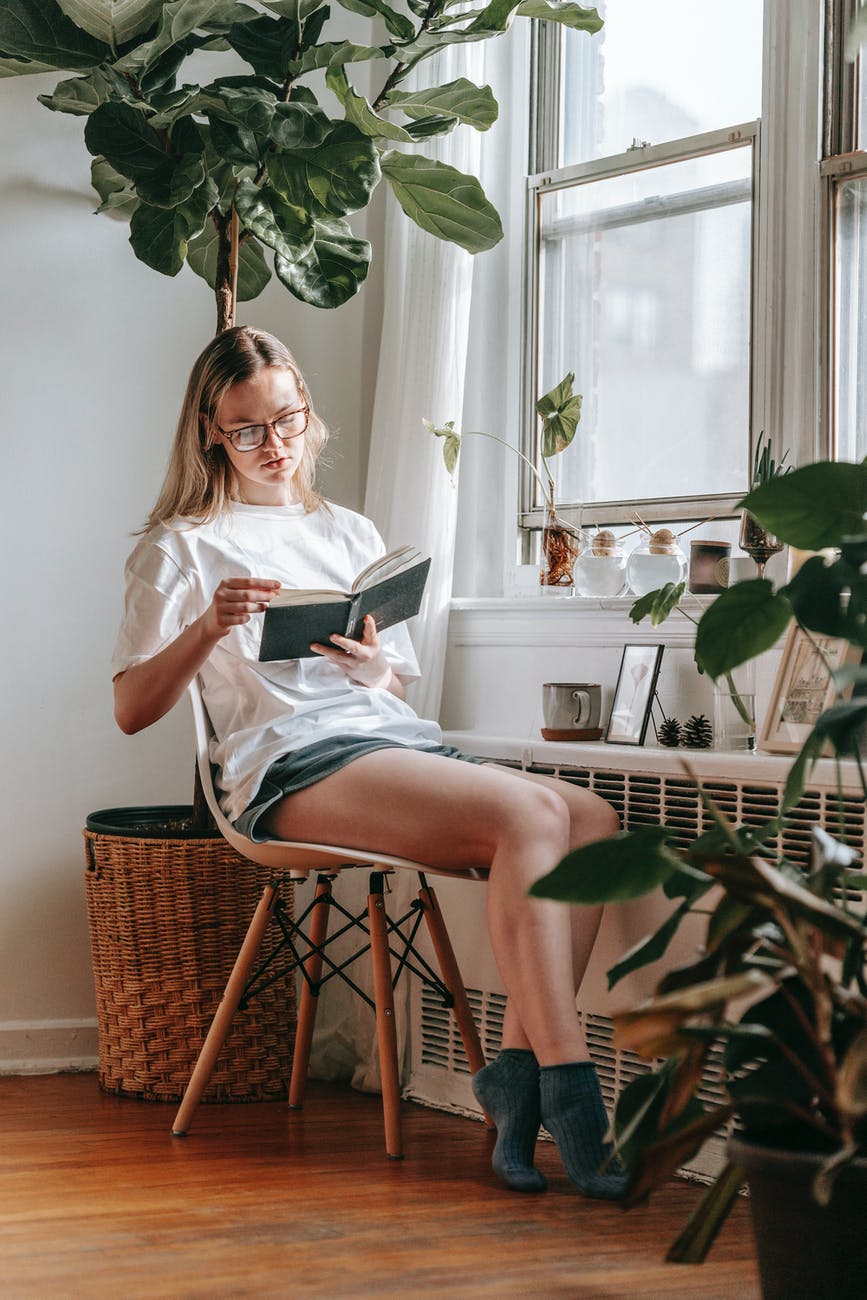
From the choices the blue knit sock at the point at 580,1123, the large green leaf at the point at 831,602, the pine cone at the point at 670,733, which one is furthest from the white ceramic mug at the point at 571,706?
the large green leaf at the point at 831,602

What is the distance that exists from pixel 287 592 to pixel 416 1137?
896 millimetres

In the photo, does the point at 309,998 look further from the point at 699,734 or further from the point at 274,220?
the point at 274,220

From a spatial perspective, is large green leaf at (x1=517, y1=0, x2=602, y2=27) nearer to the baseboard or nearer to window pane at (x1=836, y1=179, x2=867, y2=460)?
window pane at (x1=836, y1=179, x2=867, y2=460)

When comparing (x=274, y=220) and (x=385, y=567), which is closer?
(x=385, y=567)

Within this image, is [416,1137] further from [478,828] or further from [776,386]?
[776,386]

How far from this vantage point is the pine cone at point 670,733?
2311mm

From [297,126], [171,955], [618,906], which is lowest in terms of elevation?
[171,955]

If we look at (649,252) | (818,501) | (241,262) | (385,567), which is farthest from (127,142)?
(818,501)

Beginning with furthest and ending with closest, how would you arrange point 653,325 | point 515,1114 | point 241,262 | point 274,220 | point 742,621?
point 241,262 → point 653,325 → point 274,220 → point 515,1114 → point 742,621

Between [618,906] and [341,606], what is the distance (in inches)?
23.7

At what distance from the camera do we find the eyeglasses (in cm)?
235

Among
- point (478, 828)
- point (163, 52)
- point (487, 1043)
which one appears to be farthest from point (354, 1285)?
point (163, 52)

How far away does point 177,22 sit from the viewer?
2.33m

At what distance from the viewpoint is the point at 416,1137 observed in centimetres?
230
